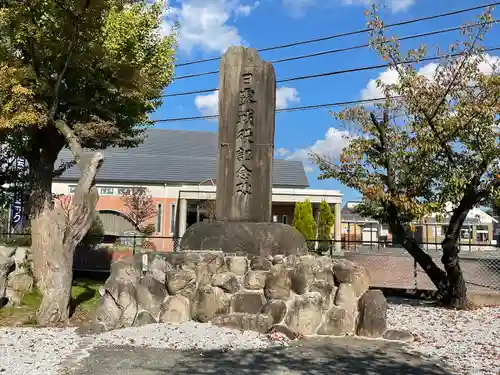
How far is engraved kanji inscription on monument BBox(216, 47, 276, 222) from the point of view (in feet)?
25.2

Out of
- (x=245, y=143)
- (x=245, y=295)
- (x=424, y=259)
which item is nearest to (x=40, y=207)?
(x=245, y=143)

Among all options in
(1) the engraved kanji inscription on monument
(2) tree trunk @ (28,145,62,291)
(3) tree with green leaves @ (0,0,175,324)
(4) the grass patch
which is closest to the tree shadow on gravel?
(1) the engraved kanji inscription on monument

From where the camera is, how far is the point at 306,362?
204 inches

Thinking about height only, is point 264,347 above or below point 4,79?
below

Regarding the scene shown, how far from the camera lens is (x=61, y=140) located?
38.5 ft

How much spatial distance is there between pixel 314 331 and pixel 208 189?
900 inches

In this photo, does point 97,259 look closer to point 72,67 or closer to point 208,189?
point 72,67

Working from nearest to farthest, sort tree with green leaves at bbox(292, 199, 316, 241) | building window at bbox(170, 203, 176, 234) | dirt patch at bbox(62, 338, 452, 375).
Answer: dirt patch at bbox(62, 338, 452, 375), tree with green leaves at bbox(292, 199, 316, 241), building window at bbox(170, 203, 176, 234)

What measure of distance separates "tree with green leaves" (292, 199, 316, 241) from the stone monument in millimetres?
18747

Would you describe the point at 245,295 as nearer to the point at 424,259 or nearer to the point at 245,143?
the point at 245,143

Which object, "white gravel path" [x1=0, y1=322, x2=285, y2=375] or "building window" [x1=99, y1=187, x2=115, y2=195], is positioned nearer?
"white gravel path" [x1=0, y1=322, x2=285, y2=375]

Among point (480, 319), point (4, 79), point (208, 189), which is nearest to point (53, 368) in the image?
point (4, 79)

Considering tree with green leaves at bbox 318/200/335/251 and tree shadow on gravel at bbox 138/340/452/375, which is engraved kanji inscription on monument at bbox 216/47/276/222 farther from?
tree with green leaves at bbox 318/200/335/251

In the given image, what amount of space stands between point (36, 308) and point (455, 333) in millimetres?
7722
